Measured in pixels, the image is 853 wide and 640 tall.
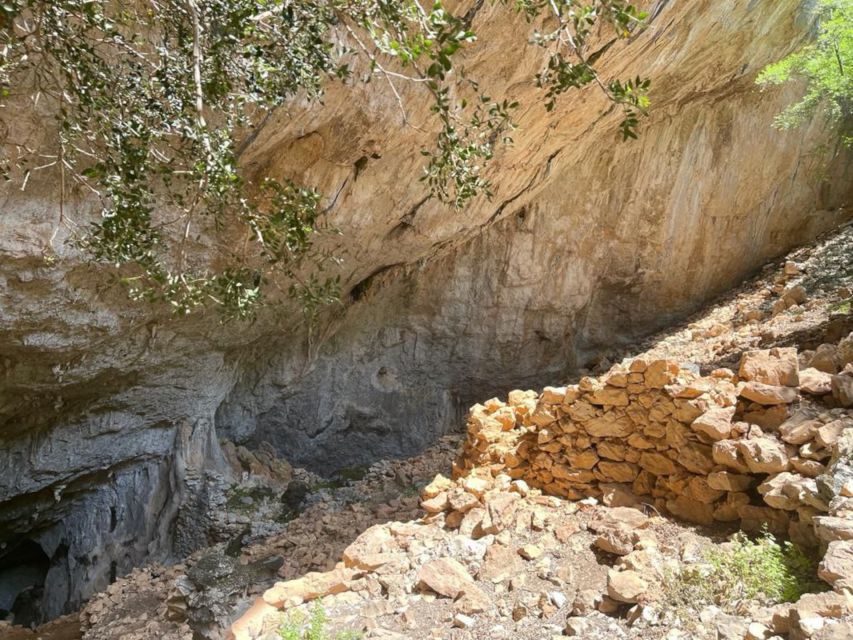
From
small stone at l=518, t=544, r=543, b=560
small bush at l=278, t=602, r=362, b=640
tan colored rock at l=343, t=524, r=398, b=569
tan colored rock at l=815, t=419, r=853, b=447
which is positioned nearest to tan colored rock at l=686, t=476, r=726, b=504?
tan colored rock at l=815, t=419, r=853, b=447

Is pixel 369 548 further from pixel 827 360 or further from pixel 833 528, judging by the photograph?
pixel 827 360

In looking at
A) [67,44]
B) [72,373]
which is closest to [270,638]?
[67,44]

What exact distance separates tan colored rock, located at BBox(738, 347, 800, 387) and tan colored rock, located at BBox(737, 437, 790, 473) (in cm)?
45

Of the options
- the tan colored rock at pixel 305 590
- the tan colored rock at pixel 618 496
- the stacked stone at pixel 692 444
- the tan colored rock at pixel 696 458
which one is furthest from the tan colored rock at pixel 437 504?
the tan colored rock at pixel 696 458

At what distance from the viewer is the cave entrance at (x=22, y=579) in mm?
8688

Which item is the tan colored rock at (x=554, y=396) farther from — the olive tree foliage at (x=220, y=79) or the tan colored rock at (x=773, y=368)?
the olive tree foliage at (x=220, y=79)

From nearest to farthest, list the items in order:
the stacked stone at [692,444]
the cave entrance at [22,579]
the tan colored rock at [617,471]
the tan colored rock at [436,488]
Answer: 1. the stacked stone at [692,444]
2. the tan colored rock at [617,471]
3. the tan colored rock at [436,488]
4. the cave entrance at [22,579]

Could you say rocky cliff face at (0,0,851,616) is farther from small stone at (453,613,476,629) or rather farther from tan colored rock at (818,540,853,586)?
tan colored rock at (818,540,853,586)

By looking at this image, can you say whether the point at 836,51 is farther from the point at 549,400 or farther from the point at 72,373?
the point at 72,373

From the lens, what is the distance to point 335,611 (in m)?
3.40

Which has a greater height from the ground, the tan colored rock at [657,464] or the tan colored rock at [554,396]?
the tan colored rock at [554,396]

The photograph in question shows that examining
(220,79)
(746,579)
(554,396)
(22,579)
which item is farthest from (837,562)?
(22,579)

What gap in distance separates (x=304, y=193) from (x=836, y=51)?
8048mm

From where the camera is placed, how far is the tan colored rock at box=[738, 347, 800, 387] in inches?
138
